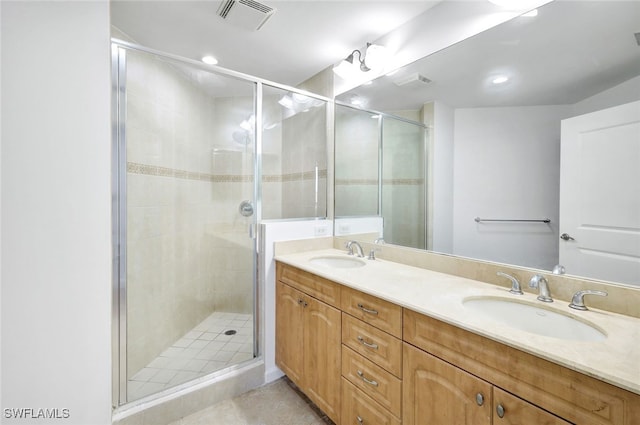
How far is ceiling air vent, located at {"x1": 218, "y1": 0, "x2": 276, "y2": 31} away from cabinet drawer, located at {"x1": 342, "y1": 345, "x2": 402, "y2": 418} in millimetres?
2024

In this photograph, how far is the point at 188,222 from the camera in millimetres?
1967

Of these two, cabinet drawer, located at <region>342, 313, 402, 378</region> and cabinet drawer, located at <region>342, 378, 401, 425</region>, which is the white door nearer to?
cabinet drawer, located at <region>342, 313, 402, 378</region>

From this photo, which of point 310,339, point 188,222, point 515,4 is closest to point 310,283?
point 310,339

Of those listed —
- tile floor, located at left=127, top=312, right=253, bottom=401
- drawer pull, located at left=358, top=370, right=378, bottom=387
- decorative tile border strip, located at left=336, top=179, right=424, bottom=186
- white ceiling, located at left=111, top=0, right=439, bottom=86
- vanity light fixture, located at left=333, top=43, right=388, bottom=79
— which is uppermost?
white ceiling, located at left=111, top=0, right=439, bottom=86

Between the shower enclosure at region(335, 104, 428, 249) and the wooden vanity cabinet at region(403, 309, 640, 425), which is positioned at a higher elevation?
the shower enclosure at region(335, 104, 428, 249)

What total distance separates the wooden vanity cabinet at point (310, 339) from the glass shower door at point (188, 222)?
0.28 m

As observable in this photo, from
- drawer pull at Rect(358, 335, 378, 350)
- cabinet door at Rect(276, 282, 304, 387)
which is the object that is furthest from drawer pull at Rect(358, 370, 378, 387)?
cabinet door at Rect(276, 282, 304, 387)

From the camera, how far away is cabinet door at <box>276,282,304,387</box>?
1.63 m

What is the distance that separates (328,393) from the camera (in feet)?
4.57
